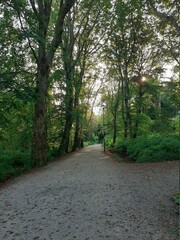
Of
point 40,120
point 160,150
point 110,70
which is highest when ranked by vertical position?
point 110,70

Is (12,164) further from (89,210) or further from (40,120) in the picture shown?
(89,210)

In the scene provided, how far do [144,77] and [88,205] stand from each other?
18.0 m

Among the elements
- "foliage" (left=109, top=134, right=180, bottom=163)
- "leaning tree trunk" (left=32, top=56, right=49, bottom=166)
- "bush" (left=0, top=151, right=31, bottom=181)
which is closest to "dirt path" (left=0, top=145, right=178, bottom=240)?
"bush" (left=0, top=151, right=31, bottom=181)

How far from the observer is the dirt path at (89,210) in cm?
452

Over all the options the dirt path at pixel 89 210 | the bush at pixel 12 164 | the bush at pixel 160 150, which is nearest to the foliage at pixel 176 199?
the dirt path at pixel 89 210

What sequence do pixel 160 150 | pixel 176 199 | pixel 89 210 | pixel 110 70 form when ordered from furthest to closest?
pixel 110 70, pixel 160 150, pixel 176 199, pixel 89 210

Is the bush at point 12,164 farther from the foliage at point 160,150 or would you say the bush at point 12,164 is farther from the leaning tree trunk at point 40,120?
the foliage at point 160,150

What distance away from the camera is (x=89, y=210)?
5.57m

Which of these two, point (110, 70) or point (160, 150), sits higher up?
point (110, 70)

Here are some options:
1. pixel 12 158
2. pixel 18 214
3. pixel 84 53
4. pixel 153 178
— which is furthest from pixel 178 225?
pixel 84 53

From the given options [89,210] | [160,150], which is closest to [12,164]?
[160,150]

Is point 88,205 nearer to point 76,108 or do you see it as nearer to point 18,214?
point 18,214

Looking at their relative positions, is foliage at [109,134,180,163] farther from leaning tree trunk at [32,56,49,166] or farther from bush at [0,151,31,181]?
bush at [0,151,31,181]

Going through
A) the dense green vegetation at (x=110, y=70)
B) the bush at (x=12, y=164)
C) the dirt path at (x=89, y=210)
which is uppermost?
the dense green vegetation at (x=110, y=70)
